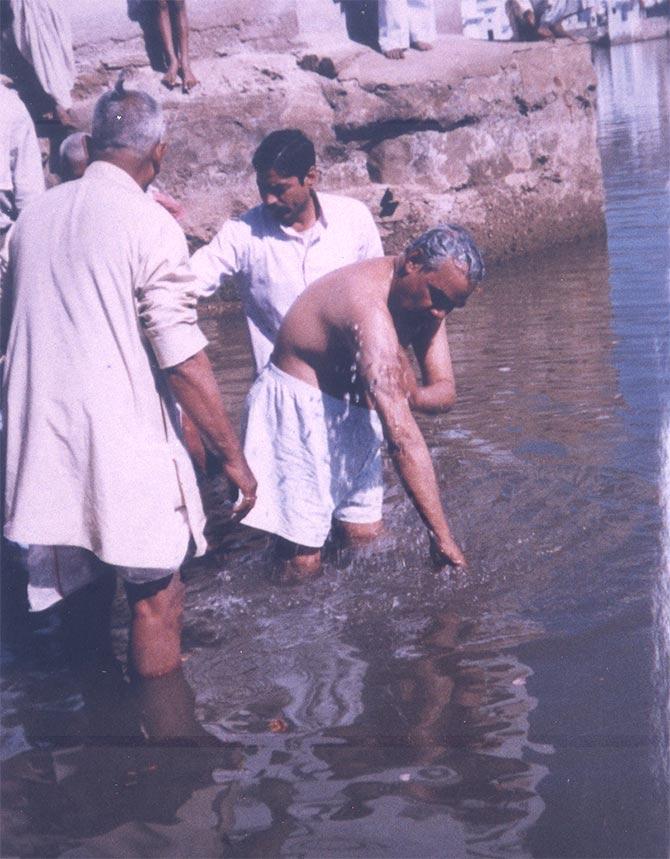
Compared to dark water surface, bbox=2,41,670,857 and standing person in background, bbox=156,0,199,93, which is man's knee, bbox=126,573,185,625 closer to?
dark water surface, bbox=2,41,670,857

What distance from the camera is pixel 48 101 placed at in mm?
8875

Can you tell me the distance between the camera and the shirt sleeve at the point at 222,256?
500 centimetres

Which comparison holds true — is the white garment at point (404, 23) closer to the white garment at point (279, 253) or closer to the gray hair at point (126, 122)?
the white garment at point (279, 253)

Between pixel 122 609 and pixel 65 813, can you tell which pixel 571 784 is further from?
pixel 122 609

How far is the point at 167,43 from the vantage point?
914cm

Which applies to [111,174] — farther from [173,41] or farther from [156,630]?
[173,41]

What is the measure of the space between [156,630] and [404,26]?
7720 millimetres

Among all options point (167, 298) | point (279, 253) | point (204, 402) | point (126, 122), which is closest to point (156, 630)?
point (204, 402)

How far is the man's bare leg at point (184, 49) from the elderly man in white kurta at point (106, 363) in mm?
6068

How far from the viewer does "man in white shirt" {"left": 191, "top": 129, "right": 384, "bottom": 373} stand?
16.0 feet

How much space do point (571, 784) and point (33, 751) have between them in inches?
61.7

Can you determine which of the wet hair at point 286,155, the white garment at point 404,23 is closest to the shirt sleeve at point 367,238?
the wet hair at point 286,155

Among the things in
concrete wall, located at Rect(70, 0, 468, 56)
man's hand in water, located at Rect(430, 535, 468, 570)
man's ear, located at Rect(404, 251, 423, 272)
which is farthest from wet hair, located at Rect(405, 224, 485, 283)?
concrete wall, located at Rect(70, 0, 468, 56)

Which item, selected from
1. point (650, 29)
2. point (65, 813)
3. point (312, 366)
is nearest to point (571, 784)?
point (65, 813)
